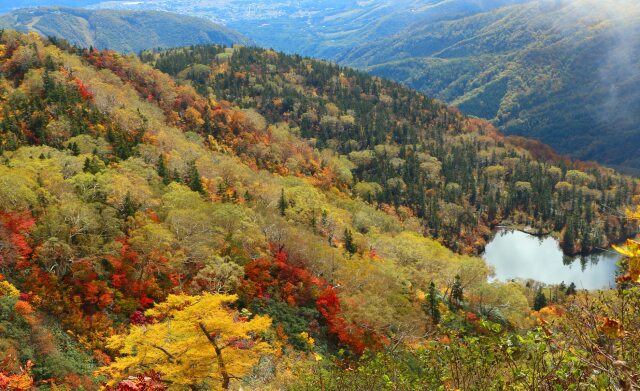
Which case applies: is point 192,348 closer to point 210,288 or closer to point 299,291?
point 210,288

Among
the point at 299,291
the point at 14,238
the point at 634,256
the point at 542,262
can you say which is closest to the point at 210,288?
the point at 299,291

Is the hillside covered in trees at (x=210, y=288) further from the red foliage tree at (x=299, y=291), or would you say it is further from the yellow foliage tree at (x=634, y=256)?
the red foliage tree at (x=299, y=291)

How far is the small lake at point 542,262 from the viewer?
142 meters

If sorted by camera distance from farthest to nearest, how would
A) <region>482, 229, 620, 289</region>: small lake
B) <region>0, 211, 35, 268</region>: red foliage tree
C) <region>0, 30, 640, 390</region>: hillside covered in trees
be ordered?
1. <region>482, 229, 620, 289</region>: small lake
2. <region>0, 211, 35, 268</region>: red foliage tree
3. <region>0, 30, 640, 390</region>: hillside covered in trees

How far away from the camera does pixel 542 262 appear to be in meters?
156

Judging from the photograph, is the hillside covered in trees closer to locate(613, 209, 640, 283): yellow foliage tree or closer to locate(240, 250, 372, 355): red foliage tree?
locate(613, 209, 640, 283): yellow foliage tree

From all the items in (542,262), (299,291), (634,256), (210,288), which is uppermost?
(634,256)

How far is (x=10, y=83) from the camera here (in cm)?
9131

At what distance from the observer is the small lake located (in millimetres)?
Result: 141625

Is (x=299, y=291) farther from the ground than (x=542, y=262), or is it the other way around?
(x=299, y=291)

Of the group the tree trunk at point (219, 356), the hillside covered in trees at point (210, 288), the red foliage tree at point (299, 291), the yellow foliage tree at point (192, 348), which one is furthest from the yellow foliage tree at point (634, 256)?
the red foliage tree at point (299, 291)

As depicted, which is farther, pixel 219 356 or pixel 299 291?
pixel 299 291

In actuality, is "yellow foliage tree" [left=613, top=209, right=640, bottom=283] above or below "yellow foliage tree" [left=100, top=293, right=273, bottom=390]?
above

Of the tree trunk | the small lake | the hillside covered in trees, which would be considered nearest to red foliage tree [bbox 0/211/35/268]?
the hillside covered in trees
